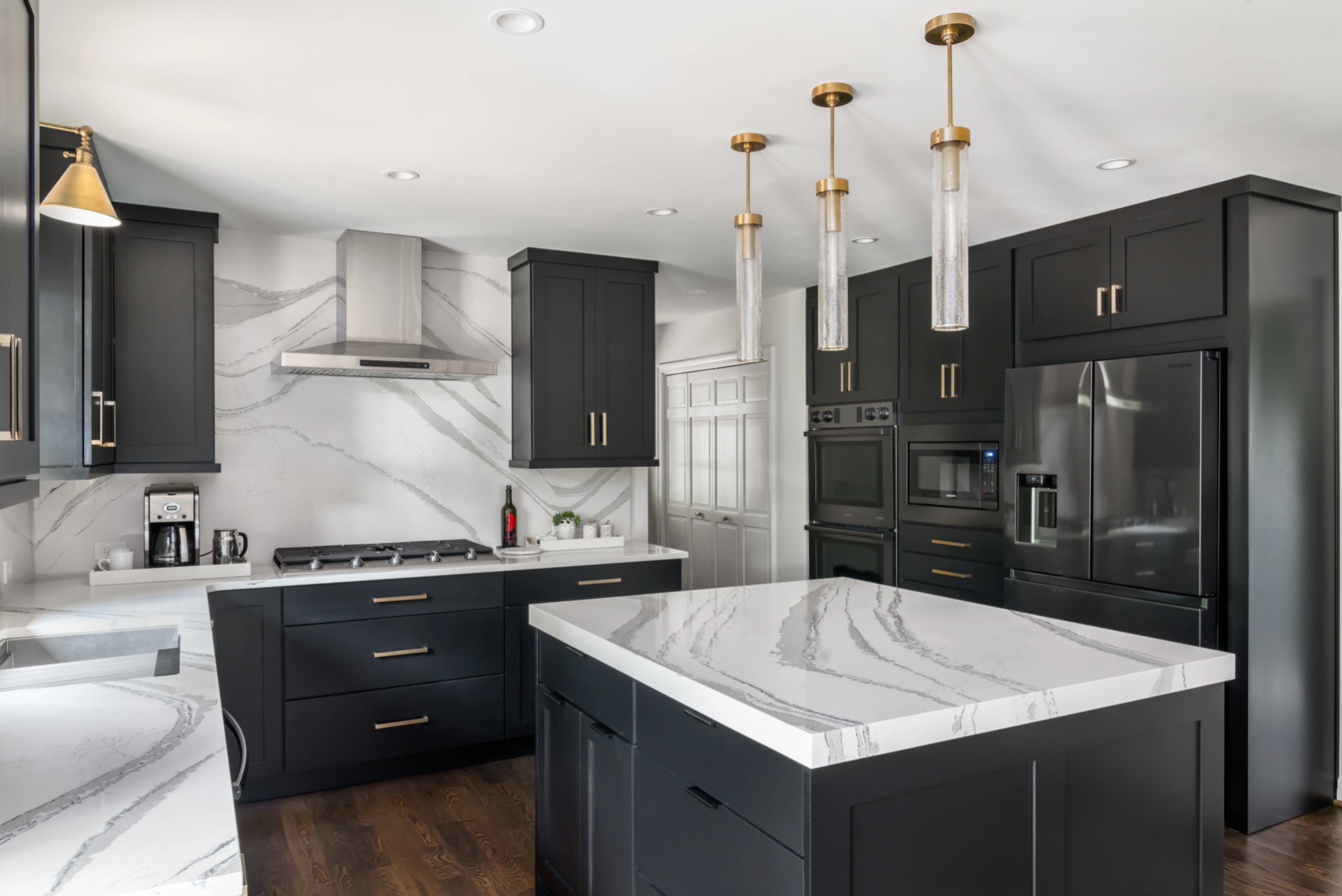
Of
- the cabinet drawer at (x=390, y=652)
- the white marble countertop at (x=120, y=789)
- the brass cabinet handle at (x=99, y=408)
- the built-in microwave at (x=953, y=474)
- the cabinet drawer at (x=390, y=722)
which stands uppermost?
the brass cabinet handle at (x=99, y=408)

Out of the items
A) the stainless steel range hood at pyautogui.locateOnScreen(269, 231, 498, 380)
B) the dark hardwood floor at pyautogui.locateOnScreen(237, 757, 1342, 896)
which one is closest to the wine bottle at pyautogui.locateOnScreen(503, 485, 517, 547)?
the stainless steel range hood at pyautogui.locateOnScreen(269, 231, 498, 380)

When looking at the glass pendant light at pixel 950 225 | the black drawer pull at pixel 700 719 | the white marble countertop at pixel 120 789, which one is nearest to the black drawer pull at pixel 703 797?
the black drawer pull at pixel 700 719

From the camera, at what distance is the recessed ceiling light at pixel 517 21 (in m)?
1.97

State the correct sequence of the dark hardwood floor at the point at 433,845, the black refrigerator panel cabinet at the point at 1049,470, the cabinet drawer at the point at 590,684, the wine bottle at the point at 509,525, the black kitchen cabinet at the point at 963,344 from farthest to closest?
the wine bottle at the point at 509,525
the black kitchen cabinet at the point at 963,344
the black refrigerator panel cabinet at the point at 1049,470
the dark hardwood floor at the point at 433,845
the cabinet drawer at the point at 590,684

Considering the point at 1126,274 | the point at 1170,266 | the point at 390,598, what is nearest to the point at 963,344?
the point at 1126,274

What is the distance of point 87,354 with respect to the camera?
9.66 feet

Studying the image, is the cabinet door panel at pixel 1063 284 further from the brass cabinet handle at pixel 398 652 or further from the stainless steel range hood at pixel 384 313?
the brass cabinet handle at pixel 398 652

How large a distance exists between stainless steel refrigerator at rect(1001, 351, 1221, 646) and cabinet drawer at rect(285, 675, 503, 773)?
231 cm

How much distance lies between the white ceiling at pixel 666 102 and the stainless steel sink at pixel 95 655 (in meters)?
1.47

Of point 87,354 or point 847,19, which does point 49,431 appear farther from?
point 847,19

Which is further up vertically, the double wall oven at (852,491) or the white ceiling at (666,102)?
the white ceiling at (666,102)

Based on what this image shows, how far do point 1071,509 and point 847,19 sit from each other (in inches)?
89.7

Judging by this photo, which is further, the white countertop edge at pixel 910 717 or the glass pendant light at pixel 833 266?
the glass pendant light at pixel 833 266

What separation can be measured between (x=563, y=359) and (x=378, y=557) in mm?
1266
